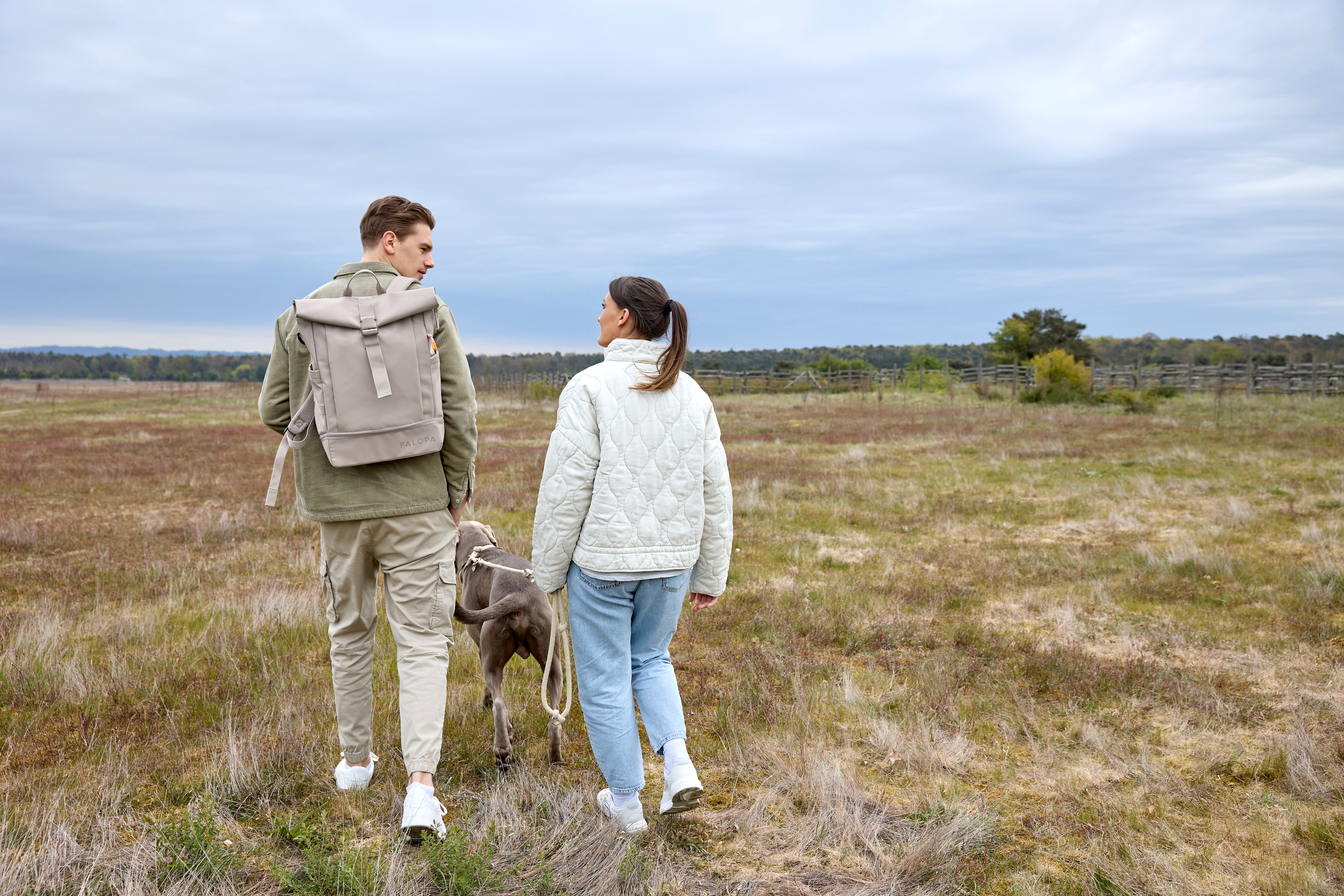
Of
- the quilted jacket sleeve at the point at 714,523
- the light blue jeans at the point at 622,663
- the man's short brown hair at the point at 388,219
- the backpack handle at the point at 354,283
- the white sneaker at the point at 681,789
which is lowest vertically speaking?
the white sneaker at the point at 681,789

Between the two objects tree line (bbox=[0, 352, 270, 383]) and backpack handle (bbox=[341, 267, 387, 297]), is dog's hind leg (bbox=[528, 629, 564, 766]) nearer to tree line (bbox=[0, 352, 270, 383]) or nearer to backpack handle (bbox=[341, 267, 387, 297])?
backpack handle (bbox=[341, 267, 387, 297])

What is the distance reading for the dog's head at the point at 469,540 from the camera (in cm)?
422

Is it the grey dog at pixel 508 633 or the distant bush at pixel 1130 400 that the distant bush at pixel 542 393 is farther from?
the grey dog at pixel 508 633

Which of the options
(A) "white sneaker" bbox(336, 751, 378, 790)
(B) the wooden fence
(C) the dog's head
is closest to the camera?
(A) "white sneaker" bbox(336, 751, 378, 790)

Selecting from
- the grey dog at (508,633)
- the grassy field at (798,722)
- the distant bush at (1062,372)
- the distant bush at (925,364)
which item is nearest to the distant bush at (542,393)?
the distant bush at (1062,372)

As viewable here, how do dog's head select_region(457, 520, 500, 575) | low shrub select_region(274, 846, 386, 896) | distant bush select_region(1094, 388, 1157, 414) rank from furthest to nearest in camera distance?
distant bush select_region(1094, 388, 1157, 414) < dog's head select_region(457, 520, 500, 575) < low shrub select_region(274, 846, 386, 896)

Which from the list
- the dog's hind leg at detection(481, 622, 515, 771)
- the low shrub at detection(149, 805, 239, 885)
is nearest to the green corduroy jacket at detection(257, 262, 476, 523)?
the dog's hind leg at detection(481, 622, 515, 771)

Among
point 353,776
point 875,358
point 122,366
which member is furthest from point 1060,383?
point 122,366

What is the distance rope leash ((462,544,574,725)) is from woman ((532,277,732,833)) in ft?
0.53

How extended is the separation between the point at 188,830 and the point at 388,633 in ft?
9.25

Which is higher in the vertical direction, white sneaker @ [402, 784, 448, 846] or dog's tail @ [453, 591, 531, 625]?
dog's tail @ [453, 591, 531, 625]

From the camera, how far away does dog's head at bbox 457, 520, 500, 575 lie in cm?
422

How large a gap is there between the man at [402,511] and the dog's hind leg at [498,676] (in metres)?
0.46

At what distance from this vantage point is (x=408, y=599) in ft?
10.4
